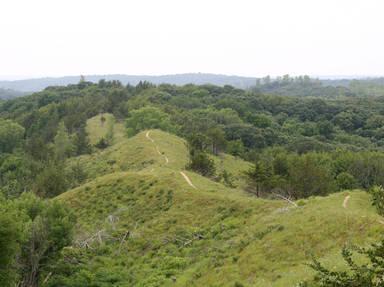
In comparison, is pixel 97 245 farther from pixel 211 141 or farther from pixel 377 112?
pixel 377 112

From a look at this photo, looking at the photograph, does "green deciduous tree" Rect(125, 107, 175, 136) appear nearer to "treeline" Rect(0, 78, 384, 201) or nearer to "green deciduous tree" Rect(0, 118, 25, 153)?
"treeline" Rect(0, 78, 384, 201)

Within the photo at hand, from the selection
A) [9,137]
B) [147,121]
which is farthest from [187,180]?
[9,137]

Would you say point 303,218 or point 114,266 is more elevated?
point 303,218

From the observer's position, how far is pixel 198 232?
91.4 feet

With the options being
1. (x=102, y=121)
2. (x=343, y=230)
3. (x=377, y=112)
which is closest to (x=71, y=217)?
(x=343, y=230)

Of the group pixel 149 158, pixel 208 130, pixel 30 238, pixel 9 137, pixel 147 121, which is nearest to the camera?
pixel 30 238

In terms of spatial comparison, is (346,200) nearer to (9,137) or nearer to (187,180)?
(187,180)

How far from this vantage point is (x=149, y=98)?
424ft

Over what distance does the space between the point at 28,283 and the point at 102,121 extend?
87.1 m

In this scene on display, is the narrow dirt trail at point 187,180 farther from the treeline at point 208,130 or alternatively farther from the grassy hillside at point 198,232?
the treeline at point 208,130

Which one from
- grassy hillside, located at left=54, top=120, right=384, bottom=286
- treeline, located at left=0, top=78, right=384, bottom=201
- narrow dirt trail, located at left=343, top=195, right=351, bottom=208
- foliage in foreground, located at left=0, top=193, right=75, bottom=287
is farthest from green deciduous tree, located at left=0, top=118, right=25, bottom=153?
narrow dirt trail, located at left=343, top=195, right=351, bottom=208

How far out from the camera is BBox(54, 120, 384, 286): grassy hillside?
19578mm

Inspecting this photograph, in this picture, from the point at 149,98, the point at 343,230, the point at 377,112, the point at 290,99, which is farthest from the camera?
the point at 290,99

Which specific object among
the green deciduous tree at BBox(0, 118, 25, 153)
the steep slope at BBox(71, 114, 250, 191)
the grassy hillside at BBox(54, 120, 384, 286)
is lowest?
the green deciduous tree at BBox(0, 118, 25, 153)
